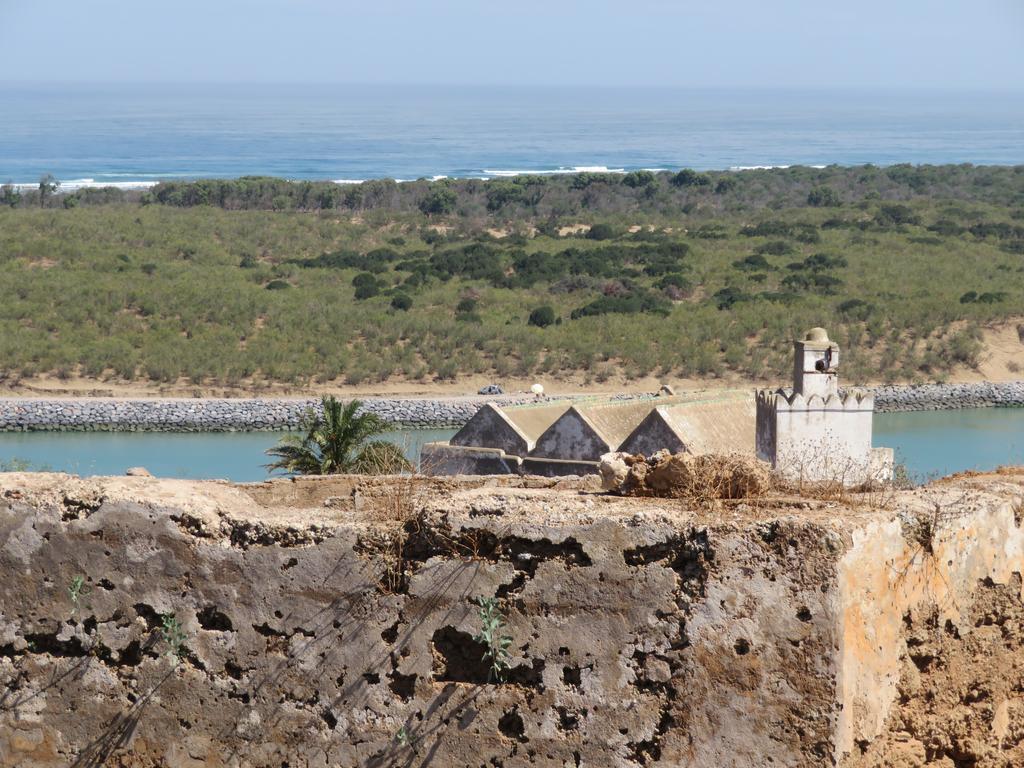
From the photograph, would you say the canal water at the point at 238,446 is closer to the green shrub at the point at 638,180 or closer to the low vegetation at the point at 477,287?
the low vegetation at the point at 477,287

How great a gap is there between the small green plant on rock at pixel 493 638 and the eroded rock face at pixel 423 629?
0.06 ft

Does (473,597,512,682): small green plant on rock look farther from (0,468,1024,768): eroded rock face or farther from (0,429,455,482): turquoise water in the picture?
(0,429,455,482): turquoise water

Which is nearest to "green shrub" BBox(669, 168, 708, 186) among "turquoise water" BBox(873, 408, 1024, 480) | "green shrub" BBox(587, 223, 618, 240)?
"green shrub" BBox(587, 223, 618, 240)

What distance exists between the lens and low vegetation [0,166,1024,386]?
46188mm

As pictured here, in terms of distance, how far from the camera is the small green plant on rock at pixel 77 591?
20.1ft

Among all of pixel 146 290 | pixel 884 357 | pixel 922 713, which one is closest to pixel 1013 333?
pixel 884 357

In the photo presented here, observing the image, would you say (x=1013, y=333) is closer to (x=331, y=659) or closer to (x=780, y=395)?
(x=780, y=395)

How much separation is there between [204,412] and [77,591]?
1357 inches

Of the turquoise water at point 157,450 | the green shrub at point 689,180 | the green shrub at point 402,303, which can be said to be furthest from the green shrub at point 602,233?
the turquoise water at point 157,450

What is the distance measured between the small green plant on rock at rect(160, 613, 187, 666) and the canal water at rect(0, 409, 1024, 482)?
957 inches

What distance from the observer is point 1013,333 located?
50.8 metres

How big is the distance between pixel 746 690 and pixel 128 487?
2538 mm

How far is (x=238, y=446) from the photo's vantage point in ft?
121

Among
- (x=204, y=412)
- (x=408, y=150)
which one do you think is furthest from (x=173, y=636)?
(x=408, y=150)
